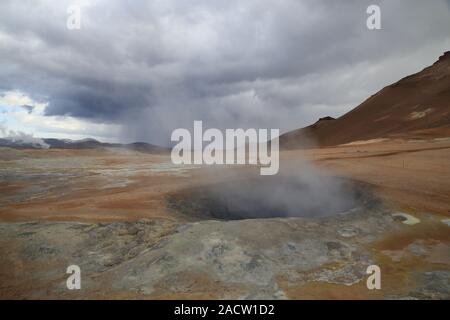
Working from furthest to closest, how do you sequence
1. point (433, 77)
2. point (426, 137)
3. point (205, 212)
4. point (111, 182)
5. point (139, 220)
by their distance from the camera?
point (433, 77)
point (426, 137)
point (111, 182)
point (205, 212)
point (139, 220)

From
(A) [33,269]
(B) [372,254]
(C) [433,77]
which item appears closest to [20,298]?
(A) [33,269]

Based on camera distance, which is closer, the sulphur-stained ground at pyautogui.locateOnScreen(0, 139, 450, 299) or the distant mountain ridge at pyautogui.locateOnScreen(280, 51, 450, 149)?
the sulphur-stained ground at pyautogui.locateOnScreen(0, 139, 450, 299)

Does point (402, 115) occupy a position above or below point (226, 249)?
above

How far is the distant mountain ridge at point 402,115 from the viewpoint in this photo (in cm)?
3189

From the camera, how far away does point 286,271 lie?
531cm

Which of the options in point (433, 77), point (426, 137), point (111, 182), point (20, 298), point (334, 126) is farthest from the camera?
point (334, 126)

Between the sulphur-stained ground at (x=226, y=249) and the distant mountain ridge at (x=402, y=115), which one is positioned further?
the distant mountain ridge at (x=402, y=115)

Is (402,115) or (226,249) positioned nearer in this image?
(226,249)

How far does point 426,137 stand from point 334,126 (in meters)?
26.7

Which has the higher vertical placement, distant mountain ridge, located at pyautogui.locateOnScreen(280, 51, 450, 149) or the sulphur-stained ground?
distant mountain ridge, located at pyautogui.locateOnScreen(280, 51, 450, 149)

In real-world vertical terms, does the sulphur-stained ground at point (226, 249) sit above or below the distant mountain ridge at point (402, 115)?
below

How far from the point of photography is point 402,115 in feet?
127

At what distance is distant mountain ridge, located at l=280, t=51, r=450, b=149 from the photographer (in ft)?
105
